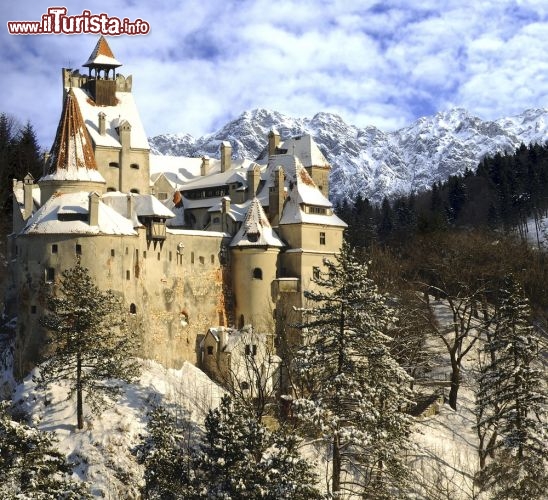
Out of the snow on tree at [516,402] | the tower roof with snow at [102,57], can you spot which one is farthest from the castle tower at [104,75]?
the snow on tree at [516,402]

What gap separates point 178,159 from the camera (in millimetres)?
81375

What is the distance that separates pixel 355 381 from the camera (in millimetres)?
34250

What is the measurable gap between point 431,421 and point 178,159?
123 feet

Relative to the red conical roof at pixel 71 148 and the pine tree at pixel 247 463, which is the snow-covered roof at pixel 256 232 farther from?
the pine tree at pixel 247 463

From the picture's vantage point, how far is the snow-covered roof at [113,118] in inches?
2657

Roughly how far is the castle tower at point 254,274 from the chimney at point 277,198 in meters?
2.75

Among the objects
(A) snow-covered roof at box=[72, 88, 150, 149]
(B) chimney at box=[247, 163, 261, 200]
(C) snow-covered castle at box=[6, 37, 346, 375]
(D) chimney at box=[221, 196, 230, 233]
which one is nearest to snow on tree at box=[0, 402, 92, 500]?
(C) snow-covered castle at box=[6, 37, 346, 375]

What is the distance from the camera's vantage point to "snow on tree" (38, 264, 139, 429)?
159ft

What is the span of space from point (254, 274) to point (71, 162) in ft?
54.1

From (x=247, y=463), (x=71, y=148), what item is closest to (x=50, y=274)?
(x=71, y=148)

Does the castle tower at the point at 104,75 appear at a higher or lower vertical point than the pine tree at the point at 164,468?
higher

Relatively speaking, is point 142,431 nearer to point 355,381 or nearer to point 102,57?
point 355,381

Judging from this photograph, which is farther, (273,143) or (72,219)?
(273,143)

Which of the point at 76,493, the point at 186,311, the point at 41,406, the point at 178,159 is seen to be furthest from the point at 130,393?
the point at 178,159
